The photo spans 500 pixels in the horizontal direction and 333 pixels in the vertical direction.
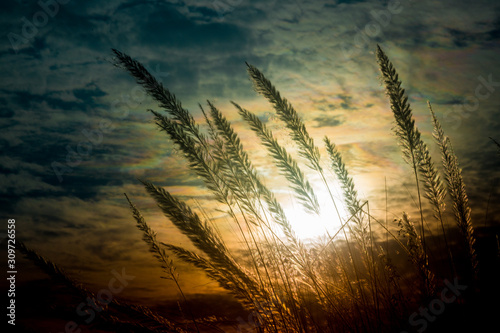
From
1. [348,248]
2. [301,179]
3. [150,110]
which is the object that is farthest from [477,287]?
[150,110]

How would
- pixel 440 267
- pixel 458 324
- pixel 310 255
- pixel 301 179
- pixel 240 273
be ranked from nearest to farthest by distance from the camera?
pixel 240 273 < pixel 458 324 < pixel 301 179 < pixel 310 255 < pixel 440 267

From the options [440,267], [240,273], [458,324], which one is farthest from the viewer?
[440,267]

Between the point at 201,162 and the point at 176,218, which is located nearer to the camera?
the point at 176,218

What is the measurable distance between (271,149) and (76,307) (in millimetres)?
1537

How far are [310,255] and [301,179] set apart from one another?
628 millimetres

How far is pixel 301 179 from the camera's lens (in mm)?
2039

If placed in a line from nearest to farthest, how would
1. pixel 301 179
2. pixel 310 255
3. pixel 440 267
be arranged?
pixel 301 179 < pixel 310 255 < pixel 440 267

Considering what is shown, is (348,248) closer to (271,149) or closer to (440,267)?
(440,267)

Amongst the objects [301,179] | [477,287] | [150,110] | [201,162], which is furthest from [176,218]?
[477,287]

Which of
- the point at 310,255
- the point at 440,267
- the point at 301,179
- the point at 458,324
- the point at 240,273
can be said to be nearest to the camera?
the point at 240,273

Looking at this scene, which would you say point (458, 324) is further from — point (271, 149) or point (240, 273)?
point (271, 149)

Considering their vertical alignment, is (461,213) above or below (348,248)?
above

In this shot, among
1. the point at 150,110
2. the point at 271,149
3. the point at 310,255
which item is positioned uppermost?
the point at 150,110

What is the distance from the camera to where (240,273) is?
1600 millimetres
